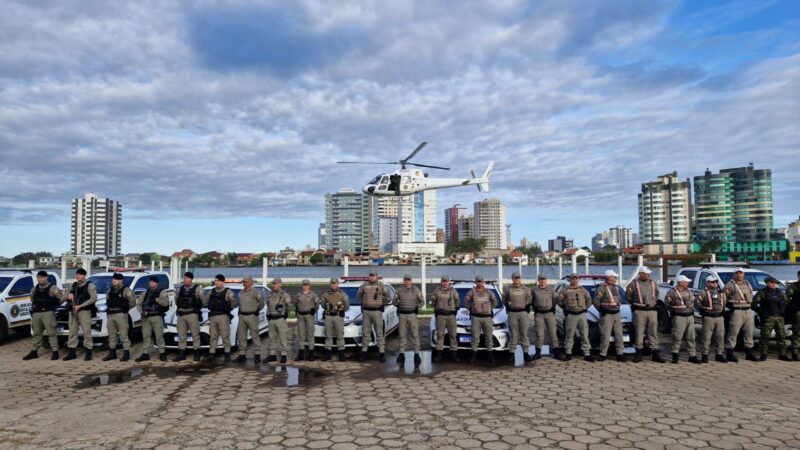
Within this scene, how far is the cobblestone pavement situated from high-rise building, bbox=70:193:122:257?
546 ft

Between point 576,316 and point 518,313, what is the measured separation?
1.12m

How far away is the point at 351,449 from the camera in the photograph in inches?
185

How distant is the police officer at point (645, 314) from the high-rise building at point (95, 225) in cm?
16930

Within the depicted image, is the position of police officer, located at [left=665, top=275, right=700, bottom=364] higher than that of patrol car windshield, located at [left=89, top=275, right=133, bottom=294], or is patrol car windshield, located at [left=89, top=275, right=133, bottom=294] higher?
patrol car windshield, located at [left=89, top=275, right=133, bottom=294]

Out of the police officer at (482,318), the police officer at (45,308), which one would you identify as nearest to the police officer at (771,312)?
the police officer at (482,318)

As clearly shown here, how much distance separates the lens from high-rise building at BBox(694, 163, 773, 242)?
417ft

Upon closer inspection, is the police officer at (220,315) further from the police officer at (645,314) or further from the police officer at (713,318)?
the police officer at (713,318)

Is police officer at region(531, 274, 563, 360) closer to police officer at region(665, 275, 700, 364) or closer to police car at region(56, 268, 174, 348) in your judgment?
police officer at region(665, 275, 700, 364)

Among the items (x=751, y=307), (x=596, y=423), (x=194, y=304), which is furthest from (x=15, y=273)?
(x=751, y=307)

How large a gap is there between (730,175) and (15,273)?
156 meters

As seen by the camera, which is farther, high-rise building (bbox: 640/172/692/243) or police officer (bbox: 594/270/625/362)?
high-rise building (bbox: 640/172/692/243)

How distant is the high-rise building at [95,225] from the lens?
151250 mm

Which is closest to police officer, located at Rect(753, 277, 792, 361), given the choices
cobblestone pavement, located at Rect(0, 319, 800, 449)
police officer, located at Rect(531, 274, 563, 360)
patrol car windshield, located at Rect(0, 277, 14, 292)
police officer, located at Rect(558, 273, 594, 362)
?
cobblestone pavement, located at Rect(0, 319, 800, 449)

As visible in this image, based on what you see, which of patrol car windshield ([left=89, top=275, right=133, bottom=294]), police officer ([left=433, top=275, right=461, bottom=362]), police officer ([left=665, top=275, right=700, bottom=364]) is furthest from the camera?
patrol car windshield ([left=89, top=275, right=133, bottom=294])
